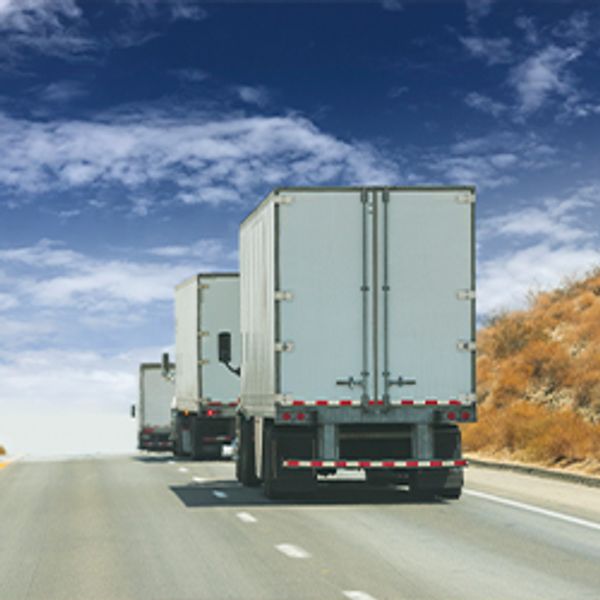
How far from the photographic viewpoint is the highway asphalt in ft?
31.9

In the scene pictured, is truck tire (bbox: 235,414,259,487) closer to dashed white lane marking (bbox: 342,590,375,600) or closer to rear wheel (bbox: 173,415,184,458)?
dashed white lane marking (bbox: 342,590,375,600)

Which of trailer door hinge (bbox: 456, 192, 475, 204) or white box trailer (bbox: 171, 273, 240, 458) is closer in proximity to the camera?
trailer door hinge (bbox: 456, 192, 475, 204)

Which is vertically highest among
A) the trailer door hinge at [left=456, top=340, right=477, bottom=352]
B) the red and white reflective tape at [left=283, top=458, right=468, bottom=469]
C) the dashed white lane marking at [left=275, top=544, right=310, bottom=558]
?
the trailer door hinge at [left=456, top=340, right=477, bottom=352]

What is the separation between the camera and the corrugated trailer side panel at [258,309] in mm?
17469

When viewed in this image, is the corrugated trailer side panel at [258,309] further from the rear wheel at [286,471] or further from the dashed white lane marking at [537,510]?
the dashed white lane marking at [537,510]

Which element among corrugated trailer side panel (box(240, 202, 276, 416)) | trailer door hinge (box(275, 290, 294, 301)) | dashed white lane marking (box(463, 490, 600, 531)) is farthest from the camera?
corrugated trailer side panel (box(240, 202, 276, 416))

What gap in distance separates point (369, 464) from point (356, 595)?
805 centimetres

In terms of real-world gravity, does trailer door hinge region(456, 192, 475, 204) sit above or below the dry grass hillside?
above

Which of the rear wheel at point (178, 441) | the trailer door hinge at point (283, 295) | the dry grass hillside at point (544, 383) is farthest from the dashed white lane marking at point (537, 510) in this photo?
the rear wheel at point (178, 441)

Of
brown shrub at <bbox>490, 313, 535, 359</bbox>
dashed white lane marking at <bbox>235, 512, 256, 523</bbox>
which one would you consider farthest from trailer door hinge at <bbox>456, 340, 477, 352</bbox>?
brown shrub at <bbox>490, 313, 535, 359</bbox>

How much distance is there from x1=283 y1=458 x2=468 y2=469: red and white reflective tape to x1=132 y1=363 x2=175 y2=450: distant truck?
1154 inches

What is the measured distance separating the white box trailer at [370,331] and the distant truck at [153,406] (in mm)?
29019

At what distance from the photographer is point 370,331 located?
1736 centimetres

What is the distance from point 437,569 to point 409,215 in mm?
7556
